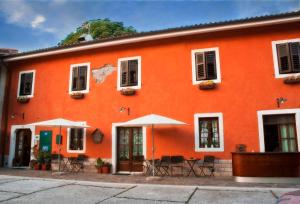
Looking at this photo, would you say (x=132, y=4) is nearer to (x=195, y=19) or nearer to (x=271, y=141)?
(x=195, y=19)

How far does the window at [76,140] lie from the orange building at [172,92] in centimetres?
5

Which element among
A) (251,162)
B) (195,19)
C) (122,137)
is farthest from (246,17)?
(122,137)

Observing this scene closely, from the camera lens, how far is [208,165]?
987cm

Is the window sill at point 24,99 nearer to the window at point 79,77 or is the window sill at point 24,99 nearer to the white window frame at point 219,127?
the window at point 79,77

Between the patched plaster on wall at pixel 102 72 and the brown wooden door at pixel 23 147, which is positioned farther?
the brown wooden door at pixel 23 147

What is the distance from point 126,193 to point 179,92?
5.17 meters

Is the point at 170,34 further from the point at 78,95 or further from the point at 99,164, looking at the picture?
the point at 99,164

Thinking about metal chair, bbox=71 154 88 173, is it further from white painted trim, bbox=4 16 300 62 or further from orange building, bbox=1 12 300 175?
white painted trim, bbox=4 16 300 62

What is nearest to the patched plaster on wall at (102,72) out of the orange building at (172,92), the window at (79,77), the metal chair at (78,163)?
the orange building at (172,92)

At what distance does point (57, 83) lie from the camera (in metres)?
13.0

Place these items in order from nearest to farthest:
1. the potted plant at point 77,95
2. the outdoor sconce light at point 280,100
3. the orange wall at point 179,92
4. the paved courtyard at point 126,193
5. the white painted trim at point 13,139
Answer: the paved courtyard at point 126,193, the outdoor sconce light at point 280,100, the orange wall at point 179,92, the potted plant at point 77,95, the white painted trim at point 13,139

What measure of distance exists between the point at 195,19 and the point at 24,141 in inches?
408

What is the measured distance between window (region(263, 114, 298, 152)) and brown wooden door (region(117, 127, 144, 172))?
5.02m

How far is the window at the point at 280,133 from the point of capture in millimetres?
9344
